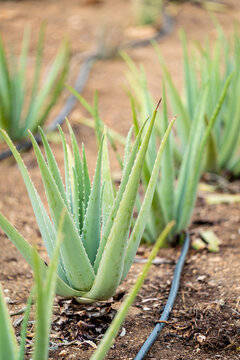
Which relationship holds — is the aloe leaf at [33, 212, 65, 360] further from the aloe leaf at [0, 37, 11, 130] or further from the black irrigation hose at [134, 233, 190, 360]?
the aloe leaf at [0, 37, 11, 130]

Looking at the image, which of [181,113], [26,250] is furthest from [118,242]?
[181,113]

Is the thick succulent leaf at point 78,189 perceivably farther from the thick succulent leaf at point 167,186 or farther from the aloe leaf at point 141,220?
the thick succulent leaf at point 167,186

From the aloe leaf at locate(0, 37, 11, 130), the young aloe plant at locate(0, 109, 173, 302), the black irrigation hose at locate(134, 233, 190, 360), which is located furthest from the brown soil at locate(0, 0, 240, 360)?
the aloe leaf at locate(0, 37, 11, 130)

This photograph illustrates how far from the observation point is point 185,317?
64.6 inches

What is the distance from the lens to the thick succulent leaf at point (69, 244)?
1272 mm

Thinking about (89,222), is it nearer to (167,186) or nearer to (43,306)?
(43,306)

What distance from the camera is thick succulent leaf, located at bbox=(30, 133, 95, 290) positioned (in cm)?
127

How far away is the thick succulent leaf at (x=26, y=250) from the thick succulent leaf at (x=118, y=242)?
2.1 inches

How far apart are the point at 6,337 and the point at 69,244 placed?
Answer: 367 mm

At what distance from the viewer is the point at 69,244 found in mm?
1343

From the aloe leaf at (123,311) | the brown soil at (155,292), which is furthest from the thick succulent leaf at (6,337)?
the brown soil at (155,292)

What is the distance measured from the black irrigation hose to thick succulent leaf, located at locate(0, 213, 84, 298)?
0.23 meters

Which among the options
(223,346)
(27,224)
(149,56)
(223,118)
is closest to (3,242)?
(27,224)

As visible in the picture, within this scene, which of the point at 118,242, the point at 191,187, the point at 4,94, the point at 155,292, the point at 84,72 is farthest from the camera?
the point at 84,72
